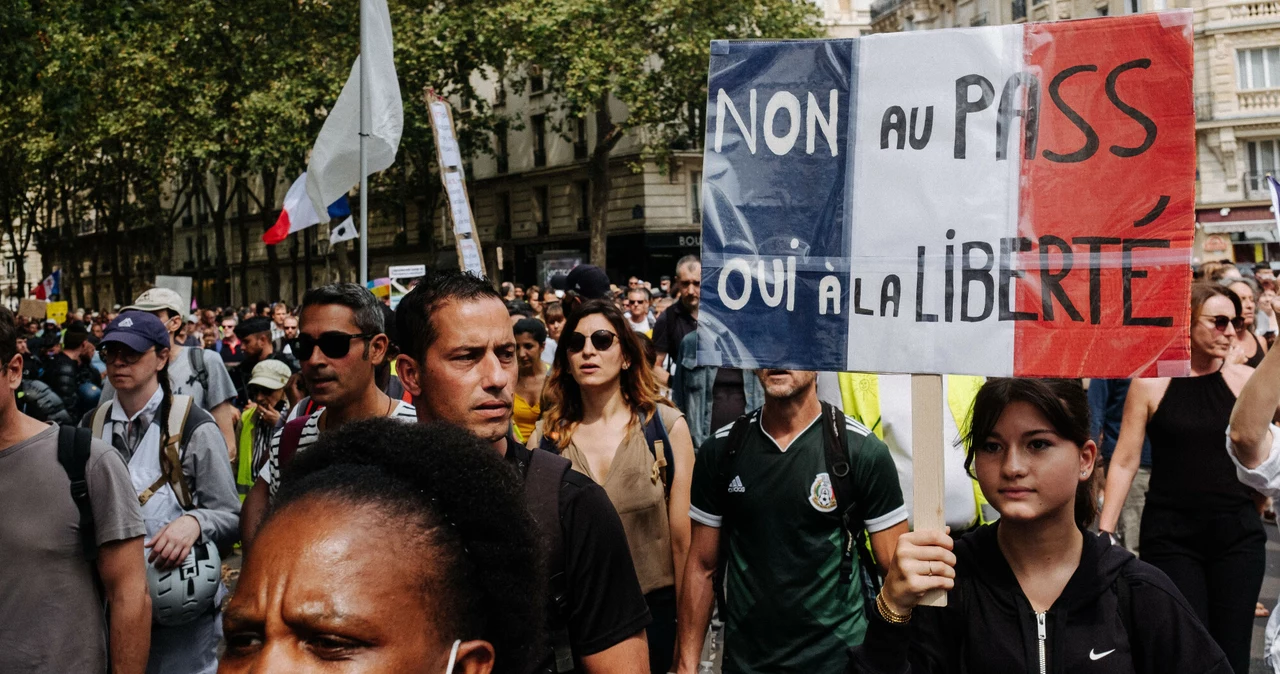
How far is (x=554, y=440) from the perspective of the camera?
5027 millimetres

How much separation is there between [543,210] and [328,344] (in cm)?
4510

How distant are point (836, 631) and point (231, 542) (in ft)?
6.60

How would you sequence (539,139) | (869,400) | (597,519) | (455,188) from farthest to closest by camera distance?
(539,139)
(455,188)
(869,400)
(597,519)

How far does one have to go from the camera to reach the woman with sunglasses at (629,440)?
15.4 ft

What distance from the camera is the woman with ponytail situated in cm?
416

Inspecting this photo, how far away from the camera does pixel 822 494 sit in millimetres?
4180

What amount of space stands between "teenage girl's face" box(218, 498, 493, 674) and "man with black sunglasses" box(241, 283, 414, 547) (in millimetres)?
2309

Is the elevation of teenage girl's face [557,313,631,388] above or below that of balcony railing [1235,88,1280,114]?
below

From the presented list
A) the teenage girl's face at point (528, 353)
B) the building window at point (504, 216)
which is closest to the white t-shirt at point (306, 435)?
the teenage girl's face at point (528, 353)

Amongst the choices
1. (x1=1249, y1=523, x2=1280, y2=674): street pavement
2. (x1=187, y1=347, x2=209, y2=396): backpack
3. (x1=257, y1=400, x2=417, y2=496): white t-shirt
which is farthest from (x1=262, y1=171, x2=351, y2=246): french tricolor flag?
(x1=257, y1=400, x2=417, y2=496): white t-shirt

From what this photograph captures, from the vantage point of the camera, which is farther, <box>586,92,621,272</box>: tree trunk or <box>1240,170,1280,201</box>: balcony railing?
<box>1240,170,1280,201</box>: balcony railing

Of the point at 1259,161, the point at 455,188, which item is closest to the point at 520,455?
the point at 455,188

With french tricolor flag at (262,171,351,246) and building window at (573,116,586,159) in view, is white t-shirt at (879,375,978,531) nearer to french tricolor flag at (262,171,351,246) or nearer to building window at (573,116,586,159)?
french tricolor flag at (262,171,351,246)

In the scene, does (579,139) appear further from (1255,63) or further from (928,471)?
(928,471)
